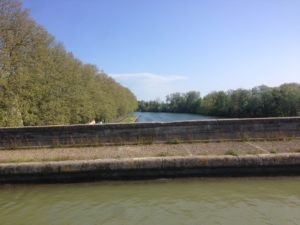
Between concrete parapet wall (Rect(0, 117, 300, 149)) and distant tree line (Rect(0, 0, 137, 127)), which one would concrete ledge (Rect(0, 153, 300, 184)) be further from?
distant tree line (Rect(0, 0, 137, 127))

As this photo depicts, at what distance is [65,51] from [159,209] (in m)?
16.7

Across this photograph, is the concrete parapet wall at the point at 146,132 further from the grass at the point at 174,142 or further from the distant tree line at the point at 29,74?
the distant tree line at the point at 29,74

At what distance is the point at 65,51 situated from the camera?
61.7ft

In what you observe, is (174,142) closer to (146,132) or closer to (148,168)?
(146,132)

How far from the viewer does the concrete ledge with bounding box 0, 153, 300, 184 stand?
573cm

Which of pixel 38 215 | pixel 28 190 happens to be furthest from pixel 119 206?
pixel 28 190

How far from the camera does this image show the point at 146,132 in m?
8.19

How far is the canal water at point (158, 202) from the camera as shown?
12.9ft

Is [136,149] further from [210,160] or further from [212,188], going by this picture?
[212,188]

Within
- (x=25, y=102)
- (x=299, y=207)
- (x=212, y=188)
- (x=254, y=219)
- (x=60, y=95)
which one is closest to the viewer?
(x=254, y=219)

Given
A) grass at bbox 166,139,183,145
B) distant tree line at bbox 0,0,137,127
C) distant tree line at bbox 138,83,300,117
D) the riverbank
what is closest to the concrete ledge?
the riverbank

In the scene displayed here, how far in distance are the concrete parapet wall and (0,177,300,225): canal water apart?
8.28 feet

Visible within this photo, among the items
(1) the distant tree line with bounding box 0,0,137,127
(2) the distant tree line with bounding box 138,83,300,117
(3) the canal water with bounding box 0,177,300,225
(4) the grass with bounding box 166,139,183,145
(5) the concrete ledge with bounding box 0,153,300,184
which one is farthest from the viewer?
(2) the distant tree line with bounding box 138,83,300,117

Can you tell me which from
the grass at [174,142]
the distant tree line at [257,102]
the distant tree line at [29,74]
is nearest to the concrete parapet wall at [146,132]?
the grass at [174,142]
